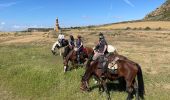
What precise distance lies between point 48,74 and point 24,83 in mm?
1681

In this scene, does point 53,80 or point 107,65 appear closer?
point 107,65

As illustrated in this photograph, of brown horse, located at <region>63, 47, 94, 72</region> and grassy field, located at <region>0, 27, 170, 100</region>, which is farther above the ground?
brown horse, located at <region>63, 47, 94, 72</region>

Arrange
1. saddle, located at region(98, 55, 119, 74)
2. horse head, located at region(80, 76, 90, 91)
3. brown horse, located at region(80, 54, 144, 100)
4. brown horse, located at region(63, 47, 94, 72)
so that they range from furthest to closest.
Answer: brown horse, located at region(63, 47, 94, 72), horse head, located at region(80, 76, 90, 91), saddle, located at region(98, 55, 119, 74), brown horse, located at region(80, 54, 144, 100)

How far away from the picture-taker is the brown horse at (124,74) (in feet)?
56.4

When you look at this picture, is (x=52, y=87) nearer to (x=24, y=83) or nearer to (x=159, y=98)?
(x=24, y=83)

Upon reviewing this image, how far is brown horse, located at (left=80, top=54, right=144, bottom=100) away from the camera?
17.2 meters

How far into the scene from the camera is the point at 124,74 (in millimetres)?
17359

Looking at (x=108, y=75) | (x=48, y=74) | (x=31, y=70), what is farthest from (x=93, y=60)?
(x=31, y=70)

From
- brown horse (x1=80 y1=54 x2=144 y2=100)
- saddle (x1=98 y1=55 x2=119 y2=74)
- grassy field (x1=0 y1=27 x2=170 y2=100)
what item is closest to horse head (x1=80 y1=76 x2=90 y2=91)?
brown horse (x1=80 y1=54 x2=144 y2=100)

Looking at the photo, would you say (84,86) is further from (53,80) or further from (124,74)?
(53,80)

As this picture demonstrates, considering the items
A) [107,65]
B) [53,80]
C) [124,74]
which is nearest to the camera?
[124,74]

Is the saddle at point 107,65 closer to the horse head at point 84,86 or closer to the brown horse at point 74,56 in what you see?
the horse head at point 84,86

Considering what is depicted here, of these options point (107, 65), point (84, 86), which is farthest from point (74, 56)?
point (107, 65)

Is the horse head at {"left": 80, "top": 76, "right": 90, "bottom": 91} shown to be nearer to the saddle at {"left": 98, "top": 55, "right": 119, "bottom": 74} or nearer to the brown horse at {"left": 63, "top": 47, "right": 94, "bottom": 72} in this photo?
the saddle at {"left": 98, "top": 55, "right": 119, "bottom": 74}
